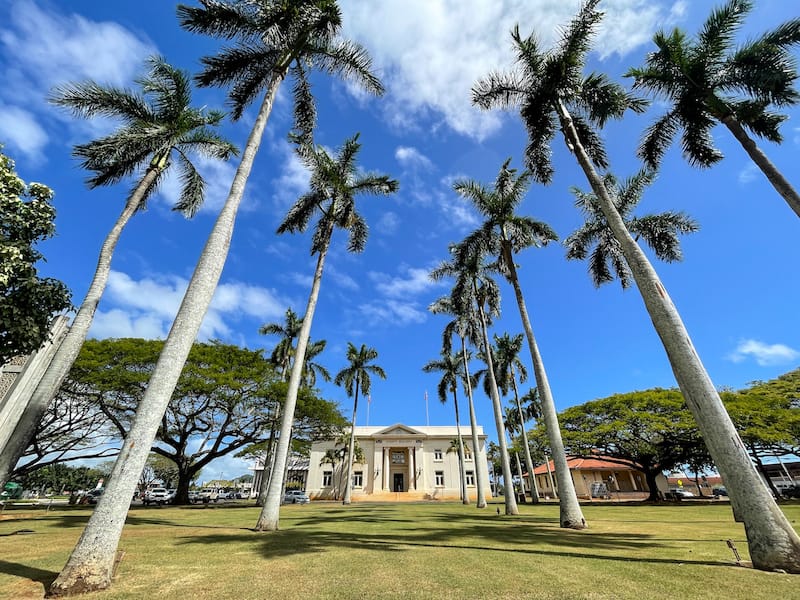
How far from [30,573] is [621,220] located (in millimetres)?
13802

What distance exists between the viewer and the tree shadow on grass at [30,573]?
216 inches

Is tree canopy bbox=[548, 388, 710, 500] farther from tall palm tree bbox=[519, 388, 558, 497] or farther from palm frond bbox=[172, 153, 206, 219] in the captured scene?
palm frond bbox=[172, 153, 206, 219]

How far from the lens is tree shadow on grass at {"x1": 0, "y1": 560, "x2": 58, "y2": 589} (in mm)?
5480

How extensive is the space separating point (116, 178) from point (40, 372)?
7657mm

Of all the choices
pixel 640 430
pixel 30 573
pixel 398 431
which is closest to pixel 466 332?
pixel 640 430

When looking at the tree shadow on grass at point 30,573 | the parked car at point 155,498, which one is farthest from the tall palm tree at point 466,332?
the parked car at point 155,498

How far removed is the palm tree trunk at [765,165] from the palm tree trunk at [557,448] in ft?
28.0

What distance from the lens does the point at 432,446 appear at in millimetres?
53969

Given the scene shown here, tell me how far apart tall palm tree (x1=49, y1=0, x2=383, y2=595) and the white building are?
4588cm

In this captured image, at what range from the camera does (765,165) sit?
11.4 meters

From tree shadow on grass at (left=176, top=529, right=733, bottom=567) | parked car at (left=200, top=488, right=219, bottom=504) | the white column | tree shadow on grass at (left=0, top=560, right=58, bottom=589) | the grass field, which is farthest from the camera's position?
the white column

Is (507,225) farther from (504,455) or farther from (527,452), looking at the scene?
(527,452)

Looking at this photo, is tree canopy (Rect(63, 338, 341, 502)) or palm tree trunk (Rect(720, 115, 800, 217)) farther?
tree canopy (Rect(63, 338, 341, 502))

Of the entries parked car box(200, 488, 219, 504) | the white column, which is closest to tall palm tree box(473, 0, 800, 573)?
parked car box(200, 488, 219, 504)
